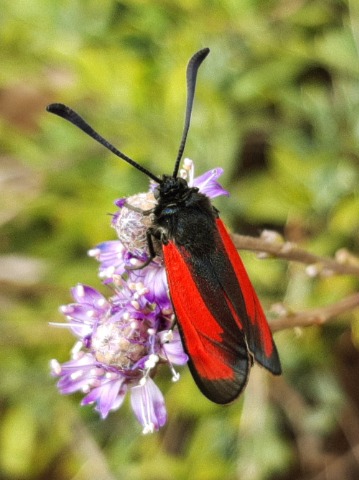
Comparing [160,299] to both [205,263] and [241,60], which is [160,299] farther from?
[241,60]

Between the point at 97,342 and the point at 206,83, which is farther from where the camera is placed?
the point at 206,83

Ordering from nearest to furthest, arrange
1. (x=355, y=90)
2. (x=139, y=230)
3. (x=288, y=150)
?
1. (x=139, y=230)
2. (x=355, y=90)
3. (x=288, y=150)

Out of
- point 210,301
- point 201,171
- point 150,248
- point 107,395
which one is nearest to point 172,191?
point 150,248

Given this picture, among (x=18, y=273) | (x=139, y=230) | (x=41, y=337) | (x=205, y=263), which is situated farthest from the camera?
(x=18, y=273)

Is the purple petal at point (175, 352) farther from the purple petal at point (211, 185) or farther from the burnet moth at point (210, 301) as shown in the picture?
the purple petal at point (211, 185)

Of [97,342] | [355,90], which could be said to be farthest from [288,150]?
[97,342]

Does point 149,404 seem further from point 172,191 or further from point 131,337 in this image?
point 172,191

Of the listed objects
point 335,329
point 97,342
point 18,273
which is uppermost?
point 18,273
